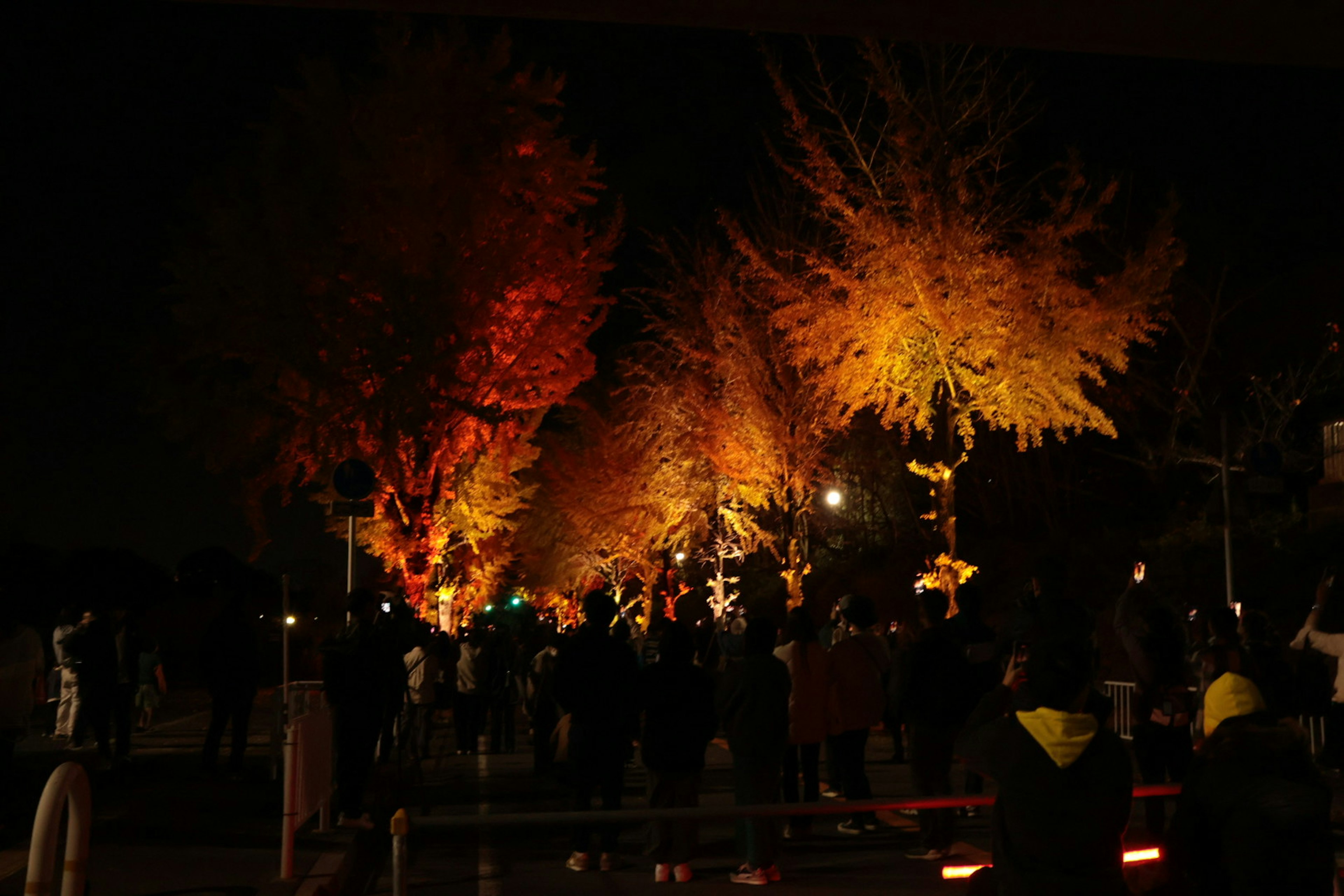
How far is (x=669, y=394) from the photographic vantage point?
108ft

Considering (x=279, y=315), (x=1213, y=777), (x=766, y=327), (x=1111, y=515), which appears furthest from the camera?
(x=1111, y=515)

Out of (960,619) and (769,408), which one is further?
(769,408)

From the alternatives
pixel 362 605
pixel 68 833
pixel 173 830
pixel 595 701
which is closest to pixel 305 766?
pixel 362 605

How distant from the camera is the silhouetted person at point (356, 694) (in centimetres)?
1052

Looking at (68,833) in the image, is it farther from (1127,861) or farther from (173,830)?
(173,830)

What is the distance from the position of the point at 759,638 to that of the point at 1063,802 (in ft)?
15.3

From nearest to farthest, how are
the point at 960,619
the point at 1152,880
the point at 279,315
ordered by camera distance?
1. the point at 1152,880
2. the point at 960,619
3. the point at 279,315

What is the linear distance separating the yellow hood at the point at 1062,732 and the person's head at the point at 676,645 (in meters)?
4.48

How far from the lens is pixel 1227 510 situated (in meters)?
16.5

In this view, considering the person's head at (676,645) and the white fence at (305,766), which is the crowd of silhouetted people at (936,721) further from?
the white fence at (305,766)

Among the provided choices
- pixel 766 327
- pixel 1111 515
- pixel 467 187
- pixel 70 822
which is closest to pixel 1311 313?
pixel 1111 515

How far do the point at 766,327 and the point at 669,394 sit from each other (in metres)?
5.57

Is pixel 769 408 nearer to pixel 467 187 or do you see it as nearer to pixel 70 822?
pixel 467 187

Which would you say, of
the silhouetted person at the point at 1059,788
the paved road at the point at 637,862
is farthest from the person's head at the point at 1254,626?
the silhouetted person at the point at 1059,788
